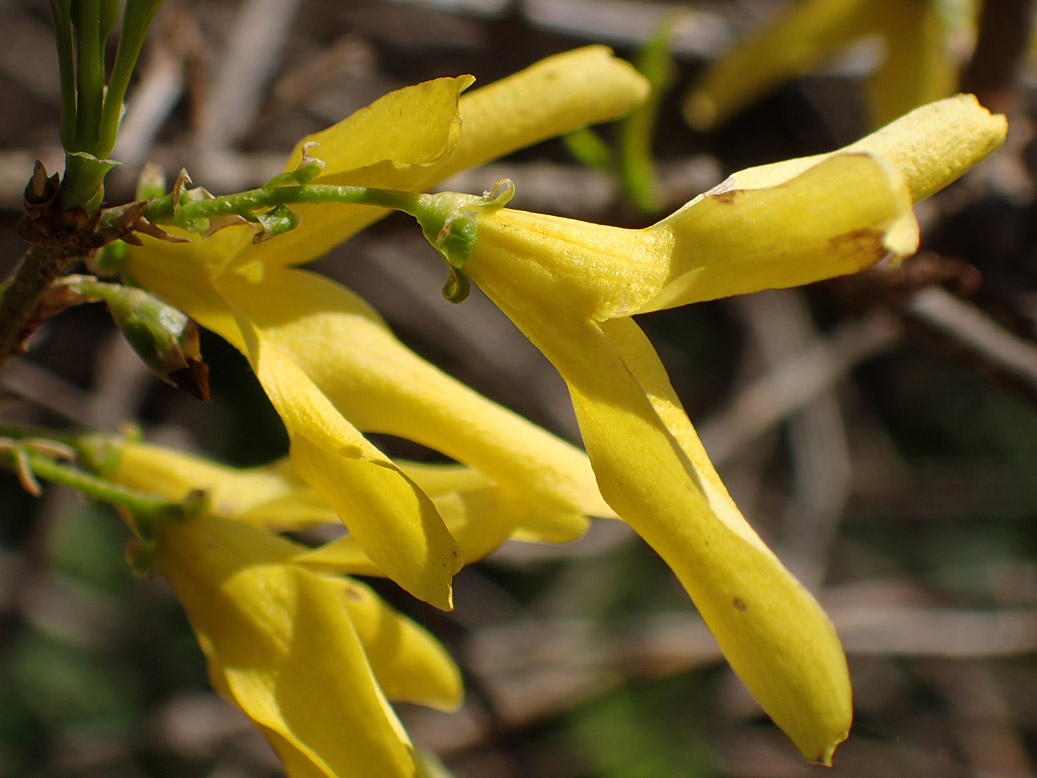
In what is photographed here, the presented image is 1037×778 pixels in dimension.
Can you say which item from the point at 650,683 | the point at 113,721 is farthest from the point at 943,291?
the point at 113,721

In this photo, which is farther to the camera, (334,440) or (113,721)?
(113,721)

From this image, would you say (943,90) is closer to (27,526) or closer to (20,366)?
(20,366)

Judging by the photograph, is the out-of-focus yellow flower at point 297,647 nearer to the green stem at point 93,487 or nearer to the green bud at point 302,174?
the green stem at point 93,487

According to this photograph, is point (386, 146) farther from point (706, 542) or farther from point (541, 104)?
point (706, 542)

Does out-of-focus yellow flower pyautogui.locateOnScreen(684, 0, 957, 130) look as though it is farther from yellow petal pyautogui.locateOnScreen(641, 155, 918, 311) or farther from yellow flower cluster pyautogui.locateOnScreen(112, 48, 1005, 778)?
yellow petal pyautogui.locateOnScreen(641, 155, 918, 311)

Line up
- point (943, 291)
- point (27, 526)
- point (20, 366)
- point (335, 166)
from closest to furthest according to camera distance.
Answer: point (335, 166) → point (943, 291) → point (20, 366) → point (27, 526)

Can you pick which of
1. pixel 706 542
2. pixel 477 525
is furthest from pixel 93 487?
pixel 706 542

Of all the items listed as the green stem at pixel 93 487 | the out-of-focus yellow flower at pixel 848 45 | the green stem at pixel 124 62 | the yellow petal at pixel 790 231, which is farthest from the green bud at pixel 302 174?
the out-of-focus yellow flower at pixel 848 45

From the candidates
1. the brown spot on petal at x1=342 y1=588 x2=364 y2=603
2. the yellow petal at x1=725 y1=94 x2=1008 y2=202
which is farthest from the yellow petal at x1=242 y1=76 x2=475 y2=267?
the brown spot on petal at x1=342 y1=588 x2=364 y2=603
